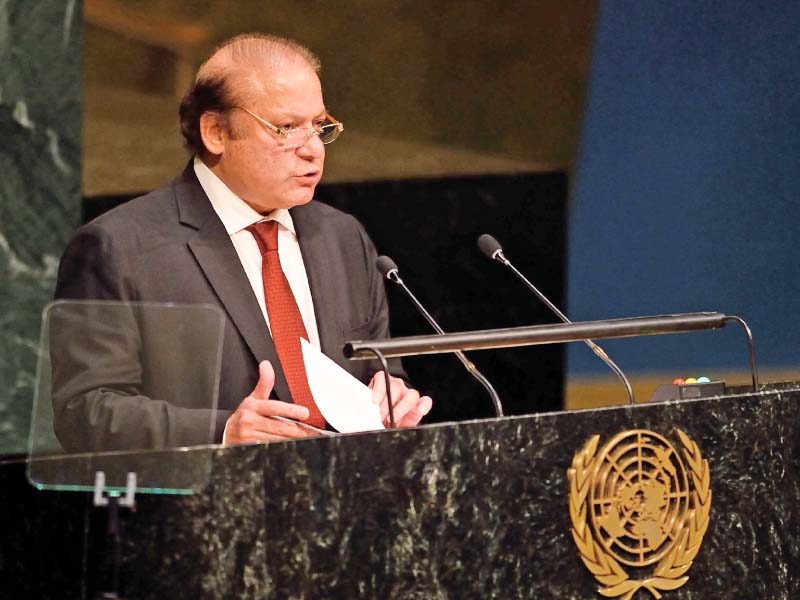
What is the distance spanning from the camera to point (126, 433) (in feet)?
7.38

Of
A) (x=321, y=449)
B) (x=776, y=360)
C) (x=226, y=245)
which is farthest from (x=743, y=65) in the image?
(x=321, y=449)

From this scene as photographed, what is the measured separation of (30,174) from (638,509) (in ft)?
8.28

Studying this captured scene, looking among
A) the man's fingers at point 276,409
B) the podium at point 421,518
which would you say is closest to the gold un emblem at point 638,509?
the podium at point 421,518

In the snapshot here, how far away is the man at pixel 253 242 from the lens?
11.1ft

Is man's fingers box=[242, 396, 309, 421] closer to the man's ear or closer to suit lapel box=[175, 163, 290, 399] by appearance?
suit lapel box=[175, 163, 290, 399]

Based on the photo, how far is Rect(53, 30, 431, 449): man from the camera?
3.39 meters

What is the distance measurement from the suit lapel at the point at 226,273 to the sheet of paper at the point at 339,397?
65 cm

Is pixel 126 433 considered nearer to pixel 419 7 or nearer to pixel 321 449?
pixel 321 449

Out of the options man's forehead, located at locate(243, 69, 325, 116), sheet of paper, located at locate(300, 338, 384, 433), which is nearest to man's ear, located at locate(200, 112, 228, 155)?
man's forehead, located at locate(243, 69, 325, 116)

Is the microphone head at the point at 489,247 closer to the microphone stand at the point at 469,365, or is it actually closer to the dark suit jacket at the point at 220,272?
the microphone stand at the point at 469,365

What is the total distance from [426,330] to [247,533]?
2.88 metres

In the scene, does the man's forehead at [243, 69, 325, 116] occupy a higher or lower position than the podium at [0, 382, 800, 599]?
higher

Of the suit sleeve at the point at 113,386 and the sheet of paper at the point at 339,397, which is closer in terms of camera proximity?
the suit sleeve at the point at 113,386

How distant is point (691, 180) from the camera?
17.5ft
